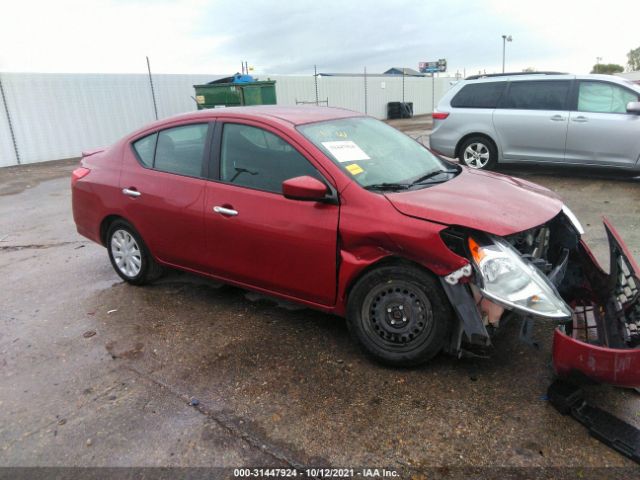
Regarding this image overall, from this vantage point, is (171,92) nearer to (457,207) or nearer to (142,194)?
(142,194)

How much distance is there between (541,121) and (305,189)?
6.29m

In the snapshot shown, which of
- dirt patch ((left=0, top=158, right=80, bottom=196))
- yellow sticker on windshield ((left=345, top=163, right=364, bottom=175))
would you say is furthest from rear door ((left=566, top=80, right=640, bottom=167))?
dirt patch ((left=0, top=158, right=80, bottom=196))

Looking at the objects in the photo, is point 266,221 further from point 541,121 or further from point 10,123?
point 10,123

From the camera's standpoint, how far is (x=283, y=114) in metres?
3.63

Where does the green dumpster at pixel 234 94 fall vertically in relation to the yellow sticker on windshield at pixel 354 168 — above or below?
above

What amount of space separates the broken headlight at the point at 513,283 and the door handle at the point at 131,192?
9.13 ft

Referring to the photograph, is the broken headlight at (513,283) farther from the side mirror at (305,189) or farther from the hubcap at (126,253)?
the hubcap at (126,253)

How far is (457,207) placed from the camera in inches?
112

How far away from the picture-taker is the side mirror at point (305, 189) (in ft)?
9.67

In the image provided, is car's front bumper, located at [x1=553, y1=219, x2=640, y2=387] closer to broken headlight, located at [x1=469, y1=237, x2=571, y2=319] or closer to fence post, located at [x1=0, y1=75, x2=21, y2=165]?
broken headlight, located at [x1=469, y1=237, x2=571, y2=319]

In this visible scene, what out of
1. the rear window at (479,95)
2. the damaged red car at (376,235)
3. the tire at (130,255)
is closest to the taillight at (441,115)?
the rear window at (479,95)

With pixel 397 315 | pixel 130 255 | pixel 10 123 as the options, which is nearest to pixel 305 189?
pixel 397 315

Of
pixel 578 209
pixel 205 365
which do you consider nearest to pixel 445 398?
pixel 205 365

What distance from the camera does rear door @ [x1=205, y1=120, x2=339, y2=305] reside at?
3094mm
